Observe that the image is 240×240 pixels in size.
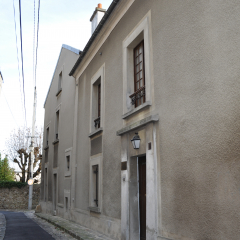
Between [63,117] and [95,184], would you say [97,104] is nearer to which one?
[95,184]

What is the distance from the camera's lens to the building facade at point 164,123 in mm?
4328

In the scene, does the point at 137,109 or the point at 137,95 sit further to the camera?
the point at 137,95

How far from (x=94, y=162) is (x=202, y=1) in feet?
20.6

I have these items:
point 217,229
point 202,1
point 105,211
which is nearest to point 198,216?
point 217,229

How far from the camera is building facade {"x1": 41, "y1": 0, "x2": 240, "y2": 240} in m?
4.33

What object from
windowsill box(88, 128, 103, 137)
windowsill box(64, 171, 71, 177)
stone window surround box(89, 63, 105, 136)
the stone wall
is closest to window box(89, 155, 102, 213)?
windowsill box(88, 128, 103, 137)

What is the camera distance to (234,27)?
169 inches

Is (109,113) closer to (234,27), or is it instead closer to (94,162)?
(94,162)

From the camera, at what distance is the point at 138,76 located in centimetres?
764

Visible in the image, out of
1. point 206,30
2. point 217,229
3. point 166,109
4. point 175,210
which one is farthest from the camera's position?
point 166,109

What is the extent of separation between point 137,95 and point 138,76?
22.3 inches

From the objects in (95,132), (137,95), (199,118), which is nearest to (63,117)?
(95,132)

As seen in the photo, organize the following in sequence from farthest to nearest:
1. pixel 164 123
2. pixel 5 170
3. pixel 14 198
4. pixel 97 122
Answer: pixel 5 170 → pixel 14 198 → pixel 97 122 → pixel 164 123

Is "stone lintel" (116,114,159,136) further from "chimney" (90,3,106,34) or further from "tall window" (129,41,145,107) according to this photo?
"chimney" (90,3,106,34)
